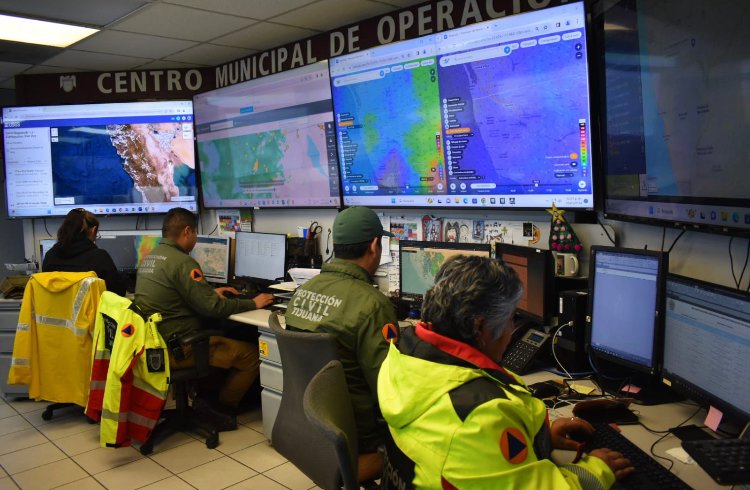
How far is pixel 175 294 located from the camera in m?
3.54

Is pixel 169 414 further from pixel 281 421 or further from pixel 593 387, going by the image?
pixel 593 387

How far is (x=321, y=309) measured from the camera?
2.26 metres

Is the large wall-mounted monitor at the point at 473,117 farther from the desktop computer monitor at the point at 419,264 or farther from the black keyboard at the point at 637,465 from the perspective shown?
the black keyboard at the point at 637,465

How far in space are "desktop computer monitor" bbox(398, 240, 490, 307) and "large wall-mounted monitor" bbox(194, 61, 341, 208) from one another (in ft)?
2.50

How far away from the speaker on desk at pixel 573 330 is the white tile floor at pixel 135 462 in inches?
57.0

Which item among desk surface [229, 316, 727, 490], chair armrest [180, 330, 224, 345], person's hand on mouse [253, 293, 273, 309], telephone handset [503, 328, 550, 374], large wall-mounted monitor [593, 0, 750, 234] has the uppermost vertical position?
large wall-mounted monitor [593, 0, 750, 234]

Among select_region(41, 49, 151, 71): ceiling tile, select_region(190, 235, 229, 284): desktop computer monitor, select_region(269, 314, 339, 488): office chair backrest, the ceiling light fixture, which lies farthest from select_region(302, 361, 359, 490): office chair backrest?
select_region(41, 49, 151, 71): ceiling tile

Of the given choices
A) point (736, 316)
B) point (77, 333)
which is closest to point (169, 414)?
point (77, 333)

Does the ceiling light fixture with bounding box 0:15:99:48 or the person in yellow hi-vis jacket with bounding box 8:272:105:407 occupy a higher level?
the ceiling light fixture with bounding box 0:15:99:48

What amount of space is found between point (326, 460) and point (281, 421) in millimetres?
360

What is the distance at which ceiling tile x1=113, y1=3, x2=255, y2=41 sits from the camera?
3535mm

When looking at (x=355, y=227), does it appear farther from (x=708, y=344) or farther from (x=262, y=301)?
(x=262, y=301)

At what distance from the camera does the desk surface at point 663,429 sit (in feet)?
4.97

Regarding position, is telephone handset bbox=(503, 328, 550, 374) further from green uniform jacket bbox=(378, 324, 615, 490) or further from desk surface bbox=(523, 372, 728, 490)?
green uniform jacket bbox=(378, 324, 615, 490)
